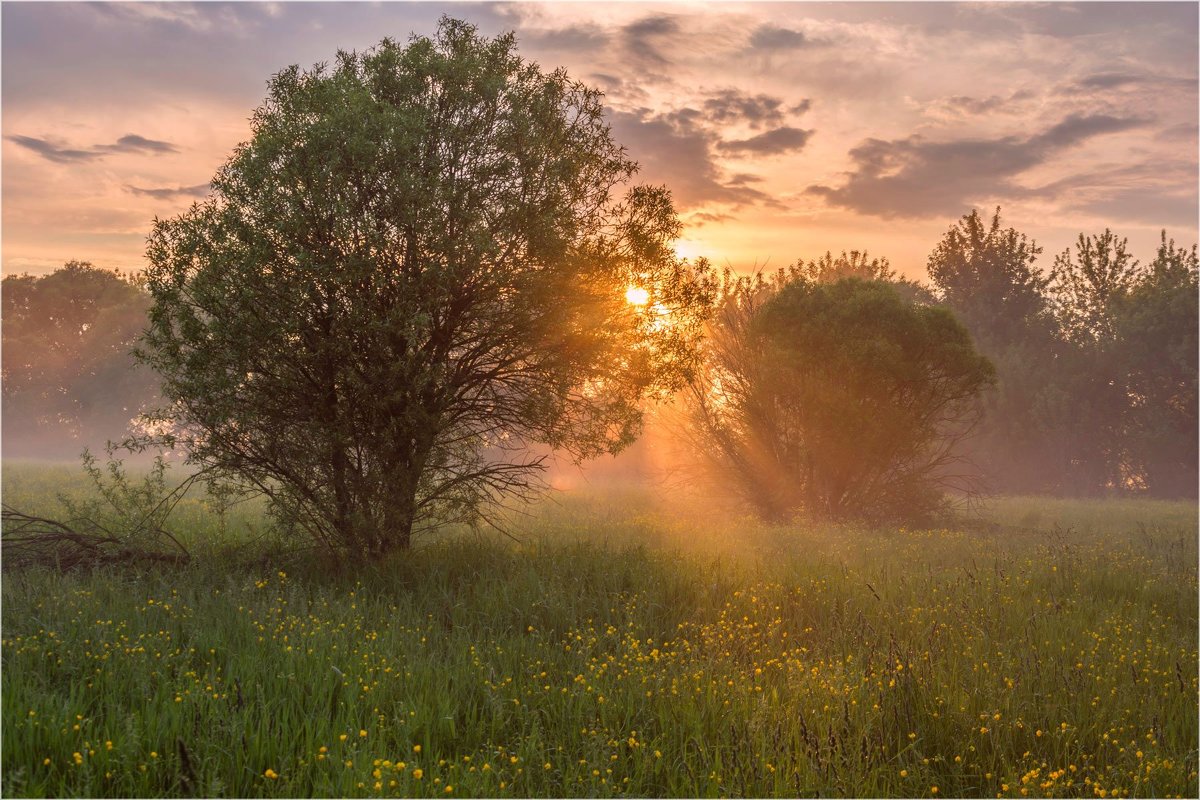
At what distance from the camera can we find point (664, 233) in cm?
1477

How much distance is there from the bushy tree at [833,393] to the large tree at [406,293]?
9149mm

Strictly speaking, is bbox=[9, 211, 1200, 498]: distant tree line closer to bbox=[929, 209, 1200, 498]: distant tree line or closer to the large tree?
bbox=[929, 209, 1200, 498]: distant tree line

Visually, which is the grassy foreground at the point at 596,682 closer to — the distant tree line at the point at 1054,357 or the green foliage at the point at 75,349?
the distant tree line at the point at 1054,357

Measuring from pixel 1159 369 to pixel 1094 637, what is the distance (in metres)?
44.1

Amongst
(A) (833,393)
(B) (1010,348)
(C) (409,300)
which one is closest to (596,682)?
(C) (409,300)

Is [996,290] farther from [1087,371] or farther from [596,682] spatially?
[596,682]

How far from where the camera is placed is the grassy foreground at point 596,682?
236 inches

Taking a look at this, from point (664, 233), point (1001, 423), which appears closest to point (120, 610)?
point (664, 233)

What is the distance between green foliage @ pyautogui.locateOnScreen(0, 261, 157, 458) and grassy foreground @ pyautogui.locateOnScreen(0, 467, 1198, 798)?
54.7m

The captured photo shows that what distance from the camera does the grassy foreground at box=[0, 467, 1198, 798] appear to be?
236 inches

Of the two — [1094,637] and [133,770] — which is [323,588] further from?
[1094,637]

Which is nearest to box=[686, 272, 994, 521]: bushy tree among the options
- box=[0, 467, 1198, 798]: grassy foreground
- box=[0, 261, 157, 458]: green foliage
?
box=[0, 467, 1198, 798]: grassy foreground

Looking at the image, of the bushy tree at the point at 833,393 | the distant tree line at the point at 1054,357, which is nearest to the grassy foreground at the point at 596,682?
the bushy tree at the point at 833,393

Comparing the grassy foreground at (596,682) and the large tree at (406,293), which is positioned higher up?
the large tree at (406,293)
